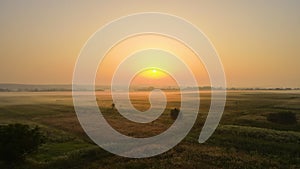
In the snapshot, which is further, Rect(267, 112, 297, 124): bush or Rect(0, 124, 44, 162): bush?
Rect(267, 112, 297, 124): bush

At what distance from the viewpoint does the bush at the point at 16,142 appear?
28797 millimetres

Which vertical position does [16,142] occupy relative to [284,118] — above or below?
below

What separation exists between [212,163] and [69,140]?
2049cm

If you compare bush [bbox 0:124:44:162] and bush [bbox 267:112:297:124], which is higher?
bush [bbox 267:112:297:124]

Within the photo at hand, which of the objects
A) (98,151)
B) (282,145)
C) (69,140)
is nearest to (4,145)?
(98,151)

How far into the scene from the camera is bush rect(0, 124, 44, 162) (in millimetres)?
28797

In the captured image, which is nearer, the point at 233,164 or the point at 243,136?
the point at 233,164

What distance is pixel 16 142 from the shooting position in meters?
29.6

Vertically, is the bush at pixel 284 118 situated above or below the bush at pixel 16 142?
above

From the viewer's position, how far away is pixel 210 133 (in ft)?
153

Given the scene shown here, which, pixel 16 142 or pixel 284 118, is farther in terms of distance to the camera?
pixel 284 118

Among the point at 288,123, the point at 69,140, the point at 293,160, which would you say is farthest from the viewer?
the point at 288,123

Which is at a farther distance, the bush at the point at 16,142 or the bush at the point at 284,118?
the bush at the point at 284,118

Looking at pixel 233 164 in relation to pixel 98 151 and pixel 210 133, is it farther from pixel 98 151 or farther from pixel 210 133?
pixel 210 133
